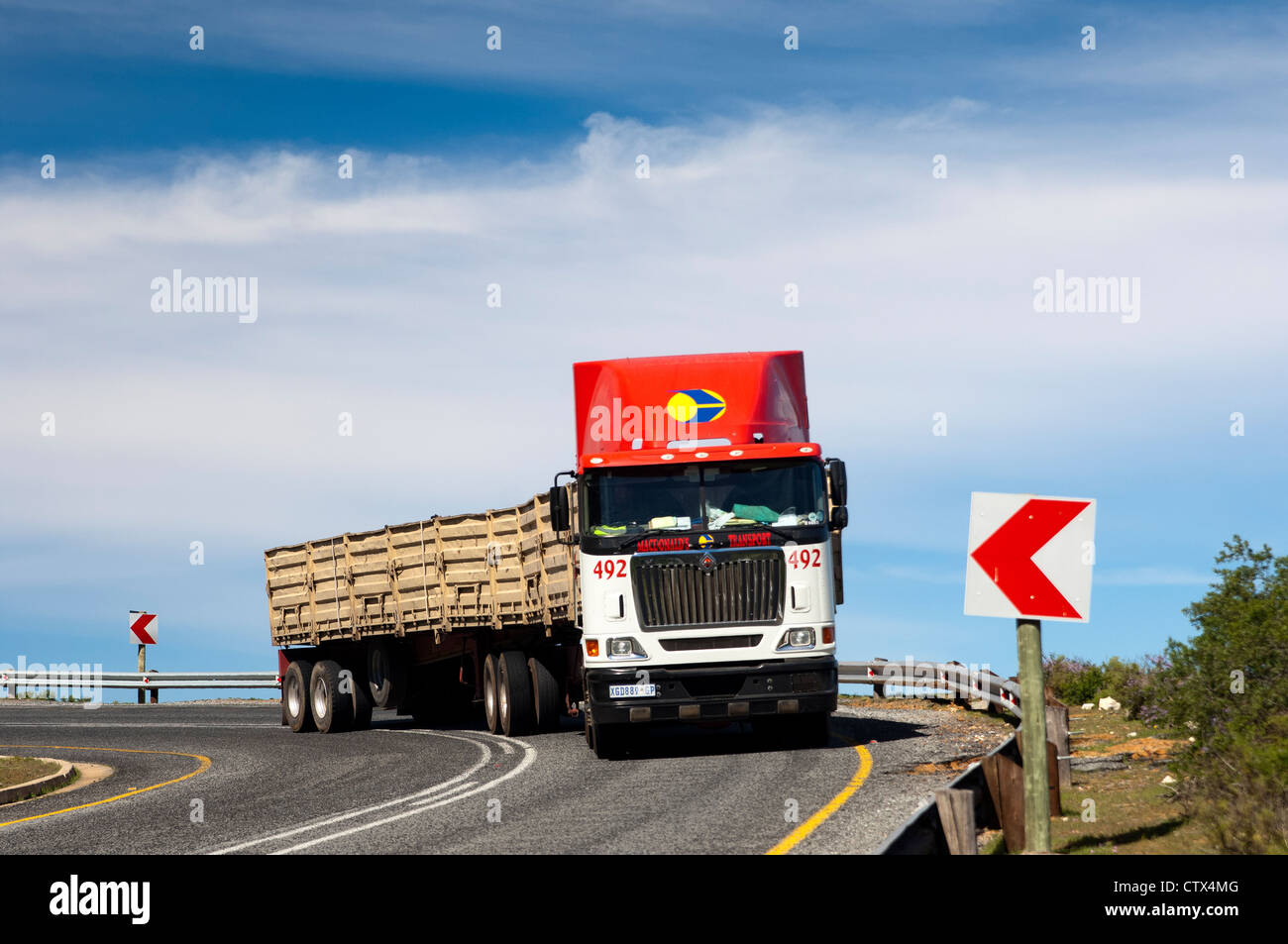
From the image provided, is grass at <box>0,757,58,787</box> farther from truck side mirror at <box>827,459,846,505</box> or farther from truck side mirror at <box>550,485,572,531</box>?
truck side mirror at <box>827,459,846,505</box>

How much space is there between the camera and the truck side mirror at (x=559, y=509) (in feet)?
48.8

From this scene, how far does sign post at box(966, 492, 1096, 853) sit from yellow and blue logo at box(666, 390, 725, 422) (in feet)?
23.8

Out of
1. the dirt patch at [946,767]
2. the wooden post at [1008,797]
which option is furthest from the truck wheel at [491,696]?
the wooden post at [1008,797]

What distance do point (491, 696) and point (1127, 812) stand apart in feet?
34.6

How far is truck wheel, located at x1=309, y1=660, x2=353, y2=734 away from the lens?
2317 centimetres

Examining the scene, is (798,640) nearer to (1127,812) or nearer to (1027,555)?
(1127,812)

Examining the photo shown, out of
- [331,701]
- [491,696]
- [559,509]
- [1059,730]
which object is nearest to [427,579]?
[491,696]

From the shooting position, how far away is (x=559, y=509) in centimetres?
1486

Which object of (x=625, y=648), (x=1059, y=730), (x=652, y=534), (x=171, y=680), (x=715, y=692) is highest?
(x=652, y=534)

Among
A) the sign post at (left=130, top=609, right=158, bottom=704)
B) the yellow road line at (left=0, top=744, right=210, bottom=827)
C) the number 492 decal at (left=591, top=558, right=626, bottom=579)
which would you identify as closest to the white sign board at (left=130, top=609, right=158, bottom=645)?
the sign post at (left=130, top=609, right=158, bottom=704)

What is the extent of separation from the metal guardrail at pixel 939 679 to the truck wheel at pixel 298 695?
9.36 m
